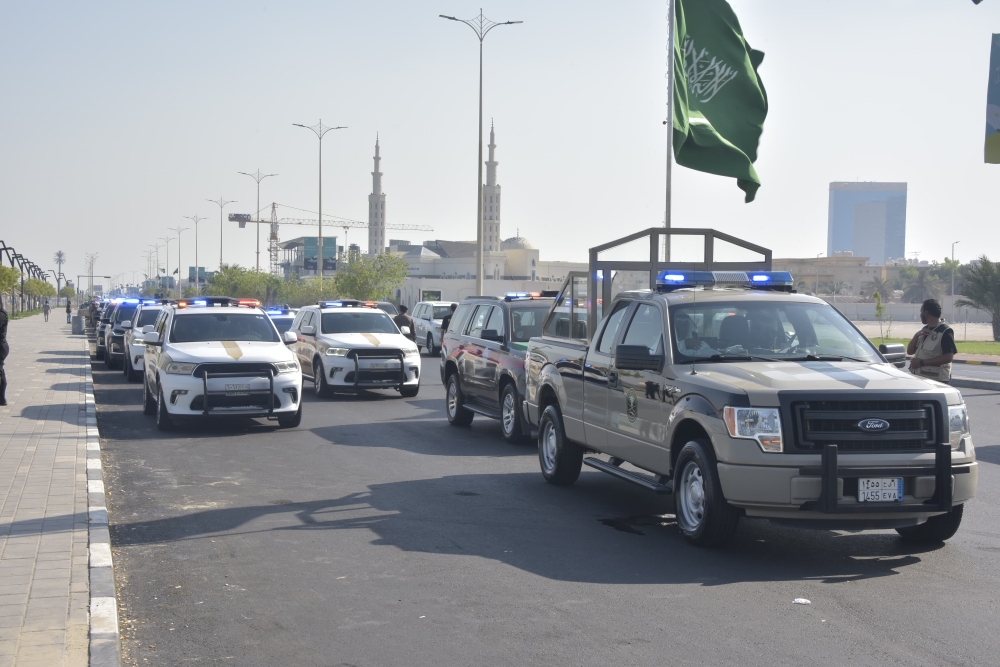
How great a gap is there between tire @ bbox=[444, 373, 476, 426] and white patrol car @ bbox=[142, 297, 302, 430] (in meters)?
2.31

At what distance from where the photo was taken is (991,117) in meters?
10.8

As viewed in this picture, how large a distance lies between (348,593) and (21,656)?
195 centimetres

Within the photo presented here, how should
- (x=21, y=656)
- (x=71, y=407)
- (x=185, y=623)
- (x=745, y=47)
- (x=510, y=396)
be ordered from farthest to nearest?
(x=71, y=407)
(x=510, y=396)
(x=745, y=47)
(x=185, y=623)
(x=21, y=656)

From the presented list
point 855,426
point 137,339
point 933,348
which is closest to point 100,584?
point 855,426

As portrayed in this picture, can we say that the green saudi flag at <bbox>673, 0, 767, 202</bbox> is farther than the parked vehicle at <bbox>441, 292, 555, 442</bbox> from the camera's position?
No

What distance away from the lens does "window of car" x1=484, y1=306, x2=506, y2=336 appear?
1446 centimetres

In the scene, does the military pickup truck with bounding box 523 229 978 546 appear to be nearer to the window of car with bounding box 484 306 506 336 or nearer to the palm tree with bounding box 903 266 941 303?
the window of car with bounding box 484 306 506 336

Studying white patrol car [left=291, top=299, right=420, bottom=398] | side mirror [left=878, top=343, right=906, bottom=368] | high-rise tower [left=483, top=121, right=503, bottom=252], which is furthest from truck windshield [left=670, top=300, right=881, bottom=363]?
high-rise tower [left=483, top=121, right=503, bottom=252]

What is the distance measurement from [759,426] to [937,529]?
1.74 metres

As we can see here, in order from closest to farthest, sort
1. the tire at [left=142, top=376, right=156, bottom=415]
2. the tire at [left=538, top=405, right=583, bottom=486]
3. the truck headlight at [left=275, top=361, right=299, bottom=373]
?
the tire at [left=538, top=405, right=583, bottom=486]
the truck headlight at [left=275, top=361, right=299, bottom=373]
the tire at [left=142, top=376, right=156, bottom=415]

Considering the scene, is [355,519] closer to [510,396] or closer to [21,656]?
[21,656]

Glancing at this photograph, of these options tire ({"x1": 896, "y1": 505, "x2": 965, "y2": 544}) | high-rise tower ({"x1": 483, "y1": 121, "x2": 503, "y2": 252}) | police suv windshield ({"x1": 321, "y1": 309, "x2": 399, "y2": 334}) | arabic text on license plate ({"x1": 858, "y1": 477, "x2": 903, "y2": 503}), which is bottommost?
tire ({"x1": 896, "y1": 505, "x2": 965, "y2": 544})

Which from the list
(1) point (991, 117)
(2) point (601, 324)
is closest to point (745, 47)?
(1) point (991, 117)

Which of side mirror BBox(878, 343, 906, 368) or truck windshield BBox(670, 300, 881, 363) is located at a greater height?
truck windshield BBox(670, 300, 881, 363)
